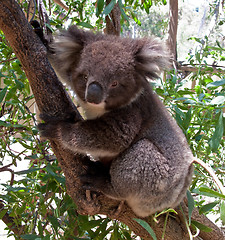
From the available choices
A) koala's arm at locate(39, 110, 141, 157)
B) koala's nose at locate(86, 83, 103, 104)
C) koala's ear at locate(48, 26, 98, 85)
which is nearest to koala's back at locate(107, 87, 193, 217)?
koala's arm at locate(39, 110, 141, 157)

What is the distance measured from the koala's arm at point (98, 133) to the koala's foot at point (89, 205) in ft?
0.92

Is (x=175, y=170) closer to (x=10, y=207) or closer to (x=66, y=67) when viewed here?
(x=66, y=67)

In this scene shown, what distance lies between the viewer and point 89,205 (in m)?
1.81

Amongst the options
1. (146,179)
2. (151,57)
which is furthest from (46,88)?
(146,179)

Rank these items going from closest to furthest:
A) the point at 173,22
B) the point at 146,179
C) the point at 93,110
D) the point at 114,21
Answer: the point at 146,179
the point at 93,110
the point at 114,21
the point at 173,22

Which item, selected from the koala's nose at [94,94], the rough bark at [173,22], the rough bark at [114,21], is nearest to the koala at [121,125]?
the koala's nose at [94,94]

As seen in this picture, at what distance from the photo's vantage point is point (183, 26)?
107ft

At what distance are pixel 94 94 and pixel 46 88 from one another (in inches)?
11.1

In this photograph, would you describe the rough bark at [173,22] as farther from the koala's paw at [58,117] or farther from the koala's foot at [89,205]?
the koala's foot at [89,205]

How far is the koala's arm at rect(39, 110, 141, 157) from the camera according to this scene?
1786mm

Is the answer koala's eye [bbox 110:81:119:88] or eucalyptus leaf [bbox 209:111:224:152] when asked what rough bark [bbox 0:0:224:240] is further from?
eucalyptus leaf [bbox 209:111:224:152]

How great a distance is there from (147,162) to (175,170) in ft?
0.76

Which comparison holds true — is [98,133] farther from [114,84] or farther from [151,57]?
[151,57]

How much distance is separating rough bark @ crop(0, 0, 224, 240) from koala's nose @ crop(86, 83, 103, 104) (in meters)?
0.15
